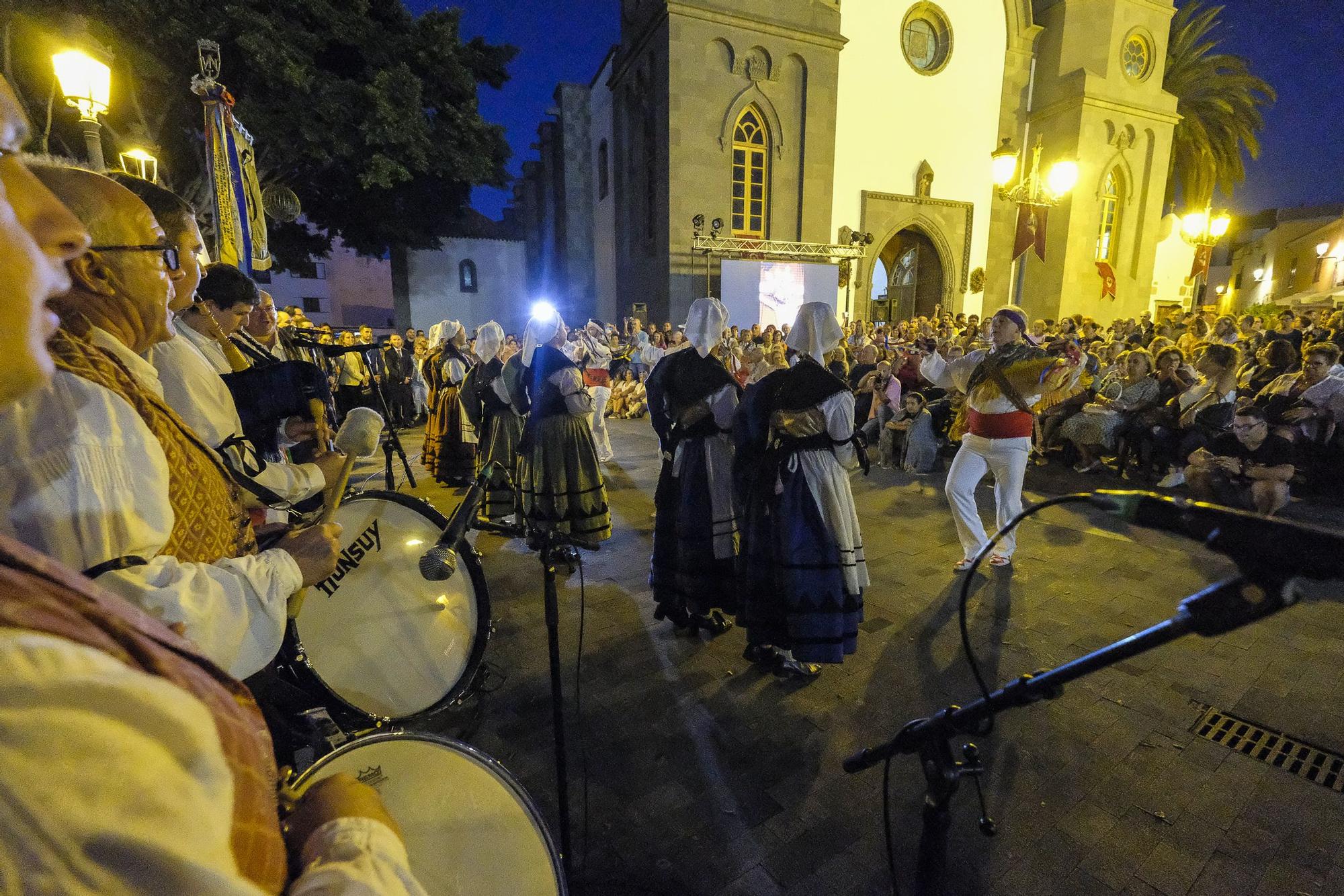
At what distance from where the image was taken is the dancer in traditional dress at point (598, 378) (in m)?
8.98

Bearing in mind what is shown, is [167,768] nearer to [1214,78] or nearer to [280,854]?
[280,854]

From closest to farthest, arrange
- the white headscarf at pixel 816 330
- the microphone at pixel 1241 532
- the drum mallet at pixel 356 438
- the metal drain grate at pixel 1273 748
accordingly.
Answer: the microphone at pixel 1241 532
the drum mallet at pixel 356 438
the metal drain grate at pixel 1273 748
the white headscarf at pixel 816 330

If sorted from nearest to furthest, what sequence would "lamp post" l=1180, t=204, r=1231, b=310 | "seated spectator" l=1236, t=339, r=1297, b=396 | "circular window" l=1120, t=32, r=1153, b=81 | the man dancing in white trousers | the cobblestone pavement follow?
the cobblestone pavement < the man dancing in white trousers < "seated spectator" l=1236, t=339, r=1297, b=396 < "lamp post" l=1180, t=204, r=1231, b=310 < "circular window" l=1120, t=32, r=1153, b=81

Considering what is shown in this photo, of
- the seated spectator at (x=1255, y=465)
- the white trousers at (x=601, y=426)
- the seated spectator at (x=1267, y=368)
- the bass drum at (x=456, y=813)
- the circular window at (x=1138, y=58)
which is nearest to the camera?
the bass drum at (x=456, y=813)

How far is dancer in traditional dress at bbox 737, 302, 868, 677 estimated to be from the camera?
3.20 meters

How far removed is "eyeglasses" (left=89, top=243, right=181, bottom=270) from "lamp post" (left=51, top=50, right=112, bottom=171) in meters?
5.54

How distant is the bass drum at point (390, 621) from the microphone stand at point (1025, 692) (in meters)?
1.65

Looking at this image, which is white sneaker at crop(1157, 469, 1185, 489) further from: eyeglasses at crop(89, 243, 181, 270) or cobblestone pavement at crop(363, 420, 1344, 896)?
eyeglasses at crop(89, 243, 181, 270)

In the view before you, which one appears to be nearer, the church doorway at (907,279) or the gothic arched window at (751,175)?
the gothic arched window at (751,175)

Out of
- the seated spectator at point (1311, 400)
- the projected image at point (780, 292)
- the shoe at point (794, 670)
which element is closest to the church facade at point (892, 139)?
the projected image at point (780, 292)

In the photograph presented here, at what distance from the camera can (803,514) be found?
128 inches

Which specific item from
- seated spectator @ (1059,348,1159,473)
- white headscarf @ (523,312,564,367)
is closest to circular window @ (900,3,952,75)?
seated spectator @ (1059,348,1159,473)

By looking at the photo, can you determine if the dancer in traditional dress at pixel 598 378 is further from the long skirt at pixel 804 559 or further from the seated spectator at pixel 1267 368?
the seated spectator at pixel 1267 368

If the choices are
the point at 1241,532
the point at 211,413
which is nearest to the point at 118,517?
the point at 211,413
